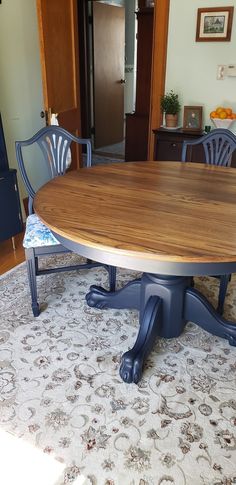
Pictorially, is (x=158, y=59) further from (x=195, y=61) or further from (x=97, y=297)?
(x=97, y=297)

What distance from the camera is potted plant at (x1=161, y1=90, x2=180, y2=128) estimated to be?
3.35m

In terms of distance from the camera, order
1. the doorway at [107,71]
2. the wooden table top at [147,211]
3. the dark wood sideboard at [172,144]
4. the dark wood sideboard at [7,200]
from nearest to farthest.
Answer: the wooden table top at [147,211]
the dark wood sideboard at [7,200]
the dark wood sideboard at [172,144]
the doorway at [107,71]

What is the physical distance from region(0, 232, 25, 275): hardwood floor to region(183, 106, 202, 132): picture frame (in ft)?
5.71

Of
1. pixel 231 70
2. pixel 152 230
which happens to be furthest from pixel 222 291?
pixel 231 70

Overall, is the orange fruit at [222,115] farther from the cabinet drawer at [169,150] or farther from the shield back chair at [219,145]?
the shield back chair at [219,145]

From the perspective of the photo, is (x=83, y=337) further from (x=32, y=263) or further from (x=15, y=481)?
(x=15, y=481)

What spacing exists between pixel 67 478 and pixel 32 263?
1029 mm

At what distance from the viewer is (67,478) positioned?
4.22ft

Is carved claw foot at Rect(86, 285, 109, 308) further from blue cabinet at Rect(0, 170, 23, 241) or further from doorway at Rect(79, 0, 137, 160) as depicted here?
doorway at Rect(79, 0, 137, 160)

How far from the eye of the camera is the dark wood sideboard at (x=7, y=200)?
2.68 m

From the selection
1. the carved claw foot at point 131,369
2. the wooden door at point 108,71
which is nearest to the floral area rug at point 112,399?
the carved claw foot at point 131,369

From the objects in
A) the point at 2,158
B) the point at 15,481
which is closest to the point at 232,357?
the point at 15,481

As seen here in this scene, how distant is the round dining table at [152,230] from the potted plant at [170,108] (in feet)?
4.32

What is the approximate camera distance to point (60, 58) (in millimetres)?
3104
